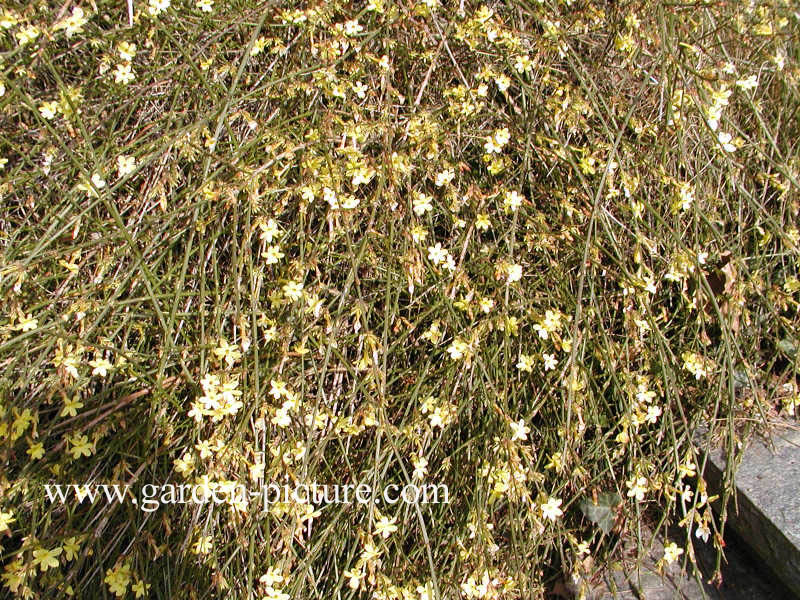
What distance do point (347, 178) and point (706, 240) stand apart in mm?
1025

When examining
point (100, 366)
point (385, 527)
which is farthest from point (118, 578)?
point (385, 527)

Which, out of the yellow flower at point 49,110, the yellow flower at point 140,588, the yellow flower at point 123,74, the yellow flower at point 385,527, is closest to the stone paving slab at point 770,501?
the yellow flower at point 385,527

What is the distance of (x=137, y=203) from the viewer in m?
1.74


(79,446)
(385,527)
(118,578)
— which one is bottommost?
(118,578)

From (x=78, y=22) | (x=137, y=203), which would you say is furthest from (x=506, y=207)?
(x=78, y=22)

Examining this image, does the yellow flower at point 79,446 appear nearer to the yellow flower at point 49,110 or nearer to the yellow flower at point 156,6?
the yellow flower at point 49,110

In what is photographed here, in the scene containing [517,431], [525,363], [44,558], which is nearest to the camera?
[44,558]

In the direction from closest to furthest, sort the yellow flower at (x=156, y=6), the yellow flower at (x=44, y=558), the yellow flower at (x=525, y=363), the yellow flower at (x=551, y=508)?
the yellow flower at (x=44, y=558) < the yellow flower at (x=551, y=508) < the yellow flower at (x=525, y=363) < the yellow flower at (x=156, y=6)

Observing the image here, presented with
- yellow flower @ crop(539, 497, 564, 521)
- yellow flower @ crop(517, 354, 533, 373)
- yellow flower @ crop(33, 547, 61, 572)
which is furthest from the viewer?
yellow flower @ crop(517, 354, 533, 373)

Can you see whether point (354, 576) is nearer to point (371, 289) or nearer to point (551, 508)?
point (551, 508)

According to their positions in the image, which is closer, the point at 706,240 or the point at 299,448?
the point at 299,448

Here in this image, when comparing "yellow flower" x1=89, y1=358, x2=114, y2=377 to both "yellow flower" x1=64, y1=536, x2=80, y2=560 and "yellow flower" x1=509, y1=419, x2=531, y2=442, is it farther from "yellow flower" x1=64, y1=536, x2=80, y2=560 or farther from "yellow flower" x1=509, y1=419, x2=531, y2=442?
"yellow flower" x1=509, y1=419, x2=531, y2=442

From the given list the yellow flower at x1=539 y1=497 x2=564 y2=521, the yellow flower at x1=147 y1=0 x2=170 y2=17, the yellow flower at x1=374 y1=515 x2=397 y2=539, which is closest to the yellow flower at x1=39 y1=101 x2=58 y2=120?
the yellow flower at x1=147 y1=0 x2=170 y2=17

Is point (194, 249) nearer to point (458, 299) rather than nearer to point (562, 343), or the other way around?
point (458, 299)
